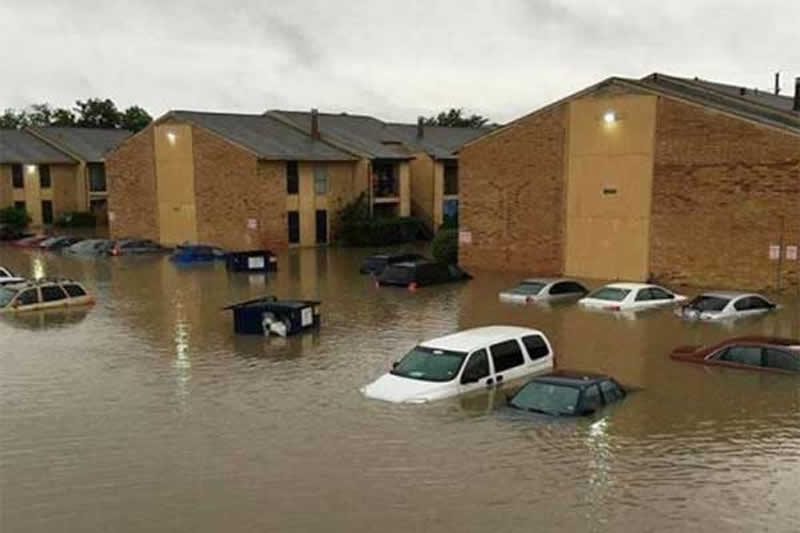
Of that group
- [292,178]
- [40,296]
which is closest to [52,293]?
[40,296]

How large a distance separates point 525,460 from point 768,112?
31036 mm

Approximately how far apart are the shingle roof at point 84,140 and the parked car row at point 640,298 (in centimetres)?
4532

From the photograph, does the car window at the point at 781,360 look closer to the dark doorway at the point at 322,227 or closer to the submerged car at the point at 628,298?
the submerged car at the point at 628,298

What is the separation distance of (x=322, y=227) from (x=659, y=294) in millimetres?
28378

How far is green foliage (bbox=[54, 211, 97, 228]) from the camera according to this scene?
217 ft

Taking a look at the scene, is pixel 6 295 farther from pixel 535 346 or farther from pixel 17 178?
pixel 17 178

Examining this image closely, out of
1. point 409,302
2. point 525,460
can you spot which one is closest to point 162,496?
point 525,460

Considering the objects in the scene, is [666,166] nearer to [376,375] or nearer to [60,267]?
[376,375]

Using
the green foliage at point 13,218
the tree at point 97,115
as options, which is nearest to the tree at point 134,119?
the tree at point 97,115

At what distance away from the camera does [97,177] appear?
69.4m

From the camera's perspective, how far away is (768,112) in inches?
1577

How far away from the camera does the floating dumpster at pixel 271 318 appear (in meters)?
25.5

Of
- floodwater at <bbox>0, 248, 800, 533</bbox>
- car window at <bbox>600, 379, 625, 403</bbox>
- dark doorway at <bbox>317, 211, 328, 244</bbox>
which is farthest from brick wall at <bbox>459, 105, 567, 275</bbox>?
car window at <bbox>600, 379, 625, 403</bbox>

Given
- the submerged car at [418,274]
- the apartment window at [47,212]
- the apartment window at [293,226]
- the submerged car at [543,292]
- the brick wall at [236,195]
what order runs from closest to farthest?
the submerged car at [543,292] → the submerged car at [418,274] → the brick wall at [236,195] → the apartment window at [293,226] → the apartment window at [47,212]
